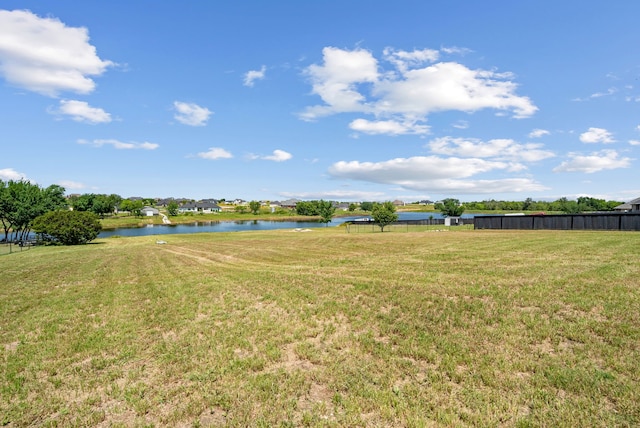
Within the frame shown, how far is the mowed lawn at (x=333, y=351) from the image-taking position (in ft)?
16.2

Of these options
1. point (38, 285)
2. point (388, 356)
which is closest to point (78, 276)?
point (38, 285)

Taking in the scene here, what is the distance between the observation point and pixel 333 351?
7027 mm

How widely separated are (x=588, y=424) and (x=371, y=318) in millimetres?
5022

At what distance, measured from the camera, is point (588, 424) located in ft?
14.6

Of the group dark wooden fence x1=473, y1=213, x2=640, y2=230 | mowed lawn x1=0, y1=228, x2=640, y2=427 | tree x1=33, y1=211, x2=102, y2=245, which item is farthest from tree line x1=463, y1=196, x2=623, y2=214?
tree x1=33, y1=211, x2=102, y2=245

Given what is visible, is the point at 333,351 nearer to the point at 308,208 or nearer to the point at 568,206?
the point at 308,208

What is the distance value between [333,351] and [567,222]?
1794 inches

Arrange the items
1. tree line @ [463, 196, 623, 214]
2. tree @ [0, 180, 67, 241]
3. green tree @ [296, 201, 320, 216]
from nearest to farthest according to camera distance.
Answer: tree @ [0, 180, 67, 241] < tree line @ [463, 196, 623, 214] < green tree @ [296, 201, 320, 216]

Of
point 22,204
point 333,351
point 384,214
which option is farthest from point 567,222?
point 22,204

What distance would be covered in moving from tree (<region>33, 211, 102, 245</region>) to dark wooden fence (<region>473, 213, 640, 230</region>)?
5293 cm

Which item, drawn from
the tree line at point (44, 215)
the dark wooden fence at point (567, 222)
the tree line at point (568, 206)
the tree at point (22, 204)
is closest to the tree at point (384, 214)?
the dark wooden fence at point (567, 222)

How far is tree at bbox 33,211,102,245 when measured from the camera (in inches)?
1411

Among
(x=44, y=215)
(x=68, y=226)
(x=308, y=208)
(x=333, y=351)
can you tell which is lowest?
(x=333, y=351)

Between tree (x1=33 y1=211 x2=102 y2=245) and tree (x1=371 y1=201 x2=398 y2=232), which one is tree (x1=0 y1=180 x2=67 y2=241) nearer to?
tree (x1=33 y1=211 x2=102 y2=245)
